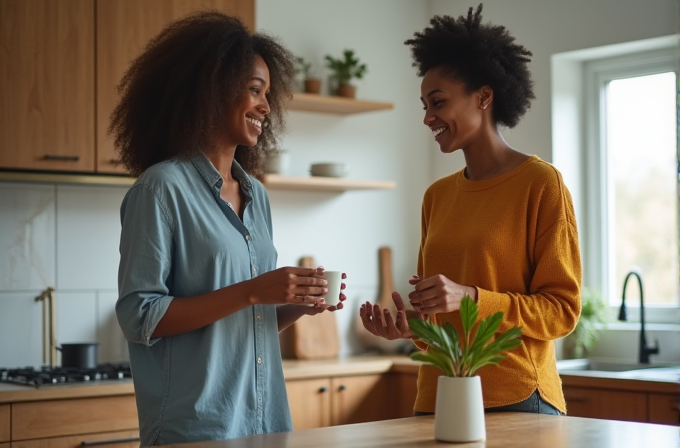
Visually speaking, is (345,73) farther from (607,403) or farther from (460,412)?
(460,412)

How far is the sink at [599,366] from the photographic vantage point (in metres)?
3.89

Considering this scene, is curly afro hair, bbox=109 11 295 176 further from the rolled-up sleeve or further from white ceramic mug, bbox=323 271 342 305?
white ceramic mug, bbox=323 271 342 305

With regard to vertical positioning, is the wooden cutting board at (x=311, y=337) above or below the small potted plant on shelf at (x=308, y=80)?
below

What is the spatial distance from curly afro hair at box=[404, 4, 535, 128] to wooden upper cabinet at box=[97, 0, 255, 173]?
1552 mm

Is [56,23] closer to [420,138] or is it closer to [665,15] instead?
[420,138]

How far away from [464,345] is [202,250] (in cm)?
59

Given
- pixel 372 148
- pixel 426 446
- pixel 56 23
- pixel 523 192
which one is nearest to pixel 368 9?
pixel 372 148

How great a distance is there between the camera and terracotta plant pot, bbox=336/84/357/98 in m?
4.43

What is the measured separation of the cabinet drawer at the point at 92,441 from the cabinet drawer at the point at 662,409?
1818 millimetres

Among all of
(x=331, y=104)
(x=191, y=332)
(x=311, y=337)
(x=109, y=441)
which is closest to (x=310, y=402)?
(x=311, y=337)

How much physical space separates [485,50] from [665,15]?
189cm

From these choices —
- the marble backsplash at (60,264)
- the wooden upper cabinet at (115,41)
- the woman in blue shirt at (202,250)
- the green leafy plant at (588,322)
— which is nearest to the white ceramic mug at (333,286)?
the woman in blue shirt at (202,250)

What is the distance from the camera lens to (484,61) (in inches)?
92.7

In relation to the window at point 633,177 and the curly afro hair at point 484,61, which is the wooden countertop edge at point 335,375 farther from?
the curly afro hair at point 484,61
